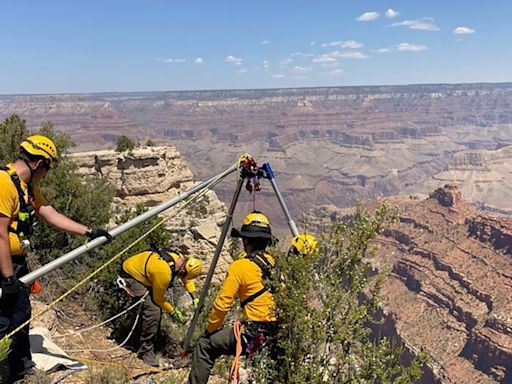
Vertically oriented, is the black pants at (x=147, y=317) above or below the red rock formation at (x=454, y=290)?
above

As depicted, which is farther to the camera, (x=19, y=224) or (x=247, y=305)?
(x=247, y=305)

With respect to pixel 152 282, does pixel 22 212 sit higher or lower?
higher

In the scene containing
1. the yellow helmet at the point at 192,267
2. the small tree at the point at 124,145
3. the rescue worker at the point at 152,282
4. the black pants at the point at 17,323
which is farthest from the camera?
the small tree at the point at 124,145

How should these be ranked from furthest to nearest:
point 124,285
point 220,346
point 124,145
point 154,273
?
1. point 124,145
2. point 124,285
3. point 154,273
4. point 220,346

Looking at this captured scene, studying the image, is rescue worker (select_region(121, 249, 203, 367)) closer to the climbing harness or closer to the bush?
the climbing harness

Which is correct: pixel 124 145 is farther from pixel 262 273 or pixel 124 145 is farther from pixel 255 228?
pixel 262 273

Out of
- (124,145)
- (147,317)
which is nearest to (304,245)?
(147,317)

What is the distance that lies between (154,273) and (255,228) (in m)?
2.38

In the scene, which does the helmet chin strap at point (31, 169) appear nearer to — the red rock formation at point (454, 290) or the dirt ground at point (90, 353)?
the dirt ground at point (90, 353)

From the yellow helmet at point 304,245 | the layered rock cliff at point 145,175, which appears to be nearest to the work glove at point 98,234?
the yellow helmet at point 304,245

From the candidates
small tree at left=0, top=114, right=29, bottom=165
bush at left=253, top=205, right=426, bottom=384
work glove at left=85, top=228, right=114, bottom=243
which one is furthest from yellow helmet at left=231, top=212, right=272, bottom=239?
small tree at left=0, top=114, right=29, bottom=165

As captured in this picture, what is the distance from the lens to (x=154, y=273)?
22.1 feet

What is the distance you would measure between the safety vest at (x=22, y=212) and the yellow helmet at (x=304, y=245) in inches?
104

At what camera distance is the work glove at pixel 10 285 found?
397cm
